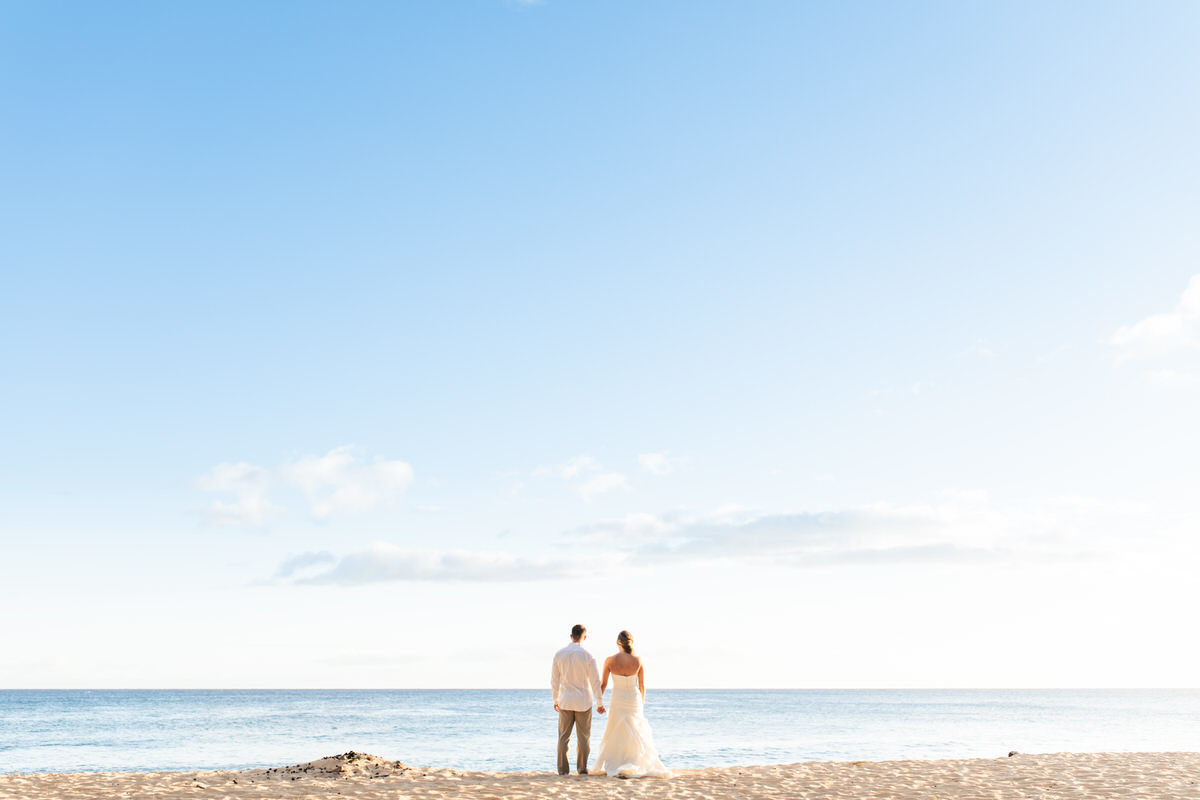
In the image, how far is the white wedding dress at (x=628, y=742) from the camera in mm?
12469

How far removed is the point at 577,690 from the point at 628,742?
A: 979 millimetres

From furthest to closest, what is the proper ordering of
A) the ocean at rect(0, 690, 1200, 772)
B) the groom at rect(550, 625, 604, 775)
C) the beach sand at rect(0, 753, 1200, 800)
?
the ocean at rect(0, 690, 1200, 772)
the groom at rect(550, 625, 604, 775)
the beach sand at rect(0, 753, 1200, 800)

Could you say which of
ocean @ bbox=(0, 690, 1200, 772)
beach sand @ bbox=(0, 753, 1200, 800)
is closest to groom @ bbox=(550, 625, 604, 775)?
beach sand @ bbox=(0, 753, 1200, 800)

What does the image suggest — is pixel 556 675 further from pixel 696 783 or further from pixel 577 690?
pixel 696 783

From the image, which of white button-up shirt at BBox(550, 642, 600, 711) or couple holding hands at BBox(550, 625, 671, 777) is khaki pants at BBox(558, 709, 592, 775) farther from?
white button-up shirt at BBox(550, 642, 600, 711)

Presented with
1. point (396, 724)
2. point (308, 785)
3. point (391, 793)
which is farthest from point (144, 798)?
point (396, 724)

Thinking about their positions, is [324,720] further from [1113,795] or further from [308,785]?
[1113,795]

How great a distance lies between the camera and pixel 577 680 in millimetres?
12922

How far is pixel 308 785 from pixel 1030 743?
32445 millimetres

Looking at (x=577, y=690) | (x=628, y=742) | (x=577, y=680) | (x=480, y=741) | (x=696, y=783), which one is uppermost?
(x=577, y=680)

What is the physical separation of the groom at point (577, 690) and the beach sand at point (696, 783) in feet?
1.72

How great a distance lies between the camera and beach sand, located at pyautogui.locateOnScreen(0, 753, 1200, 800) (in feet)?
35.9

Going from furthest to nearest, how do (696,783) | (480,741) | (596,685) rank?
(480,741)
(596,685)
(696,783)

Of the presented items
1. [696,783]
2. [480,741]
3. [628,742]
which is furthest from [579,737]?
[480,741]
